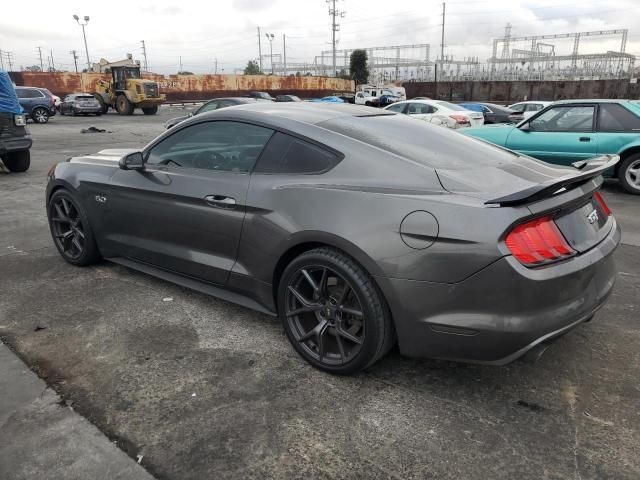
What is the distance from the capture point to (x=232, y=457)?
2.31 meters

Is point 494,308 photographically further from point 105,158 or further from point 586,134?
point 586,134

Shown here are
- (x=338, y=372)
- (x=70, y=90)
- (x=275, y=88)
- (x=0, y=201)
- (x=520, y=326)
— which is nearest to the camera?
(x=520, y=326)

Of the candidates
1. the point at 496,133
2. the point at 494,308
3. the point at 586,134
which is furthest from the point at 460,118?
the point at 494,308

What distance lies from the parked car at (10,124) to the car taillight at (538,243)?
9.67 meters

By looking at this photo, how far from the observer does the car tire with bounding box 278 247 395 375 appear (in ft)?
8.83

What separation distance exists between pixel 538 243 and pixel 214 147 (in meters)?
2.20

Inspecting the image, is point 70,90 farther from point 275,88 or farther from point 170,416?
point 170,416

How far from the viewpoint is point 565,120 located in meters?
8.54

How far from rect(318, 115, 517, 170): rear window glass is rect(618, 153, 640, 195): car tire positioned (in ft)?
19.1

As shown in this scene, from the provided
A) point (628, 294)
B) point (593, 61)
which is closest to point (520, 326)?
point (628, 294)

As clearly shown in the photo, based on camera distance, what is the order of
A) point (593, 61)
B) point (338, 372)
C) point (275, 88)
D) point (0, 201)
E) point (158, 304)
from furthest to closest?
point (593, 61), point (275, 88), point (0, 201), point (158, 304), point (338, 372)

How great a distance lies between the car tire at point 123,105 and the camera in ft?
105

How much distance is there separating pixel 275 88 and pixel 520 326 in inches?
1999

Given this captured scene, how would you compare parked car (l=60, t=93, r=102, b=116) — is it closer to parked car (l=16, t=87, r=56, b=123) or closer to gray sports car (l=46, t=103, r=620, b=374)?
parked car (l=16, t=87, r=56, b=123)
